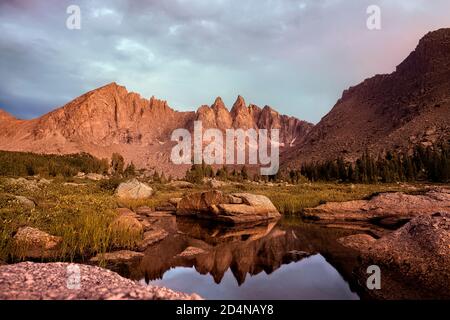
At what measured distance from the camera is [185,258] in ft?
43.9

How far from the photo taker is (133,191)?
36750 millimetres

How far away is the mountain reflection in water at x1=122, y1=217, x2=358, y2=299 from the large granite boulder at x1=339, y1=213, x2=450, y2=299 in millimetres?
924

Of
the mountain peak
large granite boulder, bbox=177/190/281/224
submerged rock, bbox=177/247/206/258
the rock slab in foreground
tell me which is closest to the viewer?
the rock slab in foreground

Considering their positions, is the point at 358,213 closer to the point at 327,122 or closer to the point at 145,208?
the point at 145,208

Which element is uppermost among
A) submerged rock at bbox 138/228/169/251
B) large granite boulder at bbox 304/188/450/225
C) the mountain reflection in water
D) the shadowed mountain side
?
the shadowed mountain side

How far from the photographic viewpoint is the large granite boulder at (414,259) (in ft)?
29.2

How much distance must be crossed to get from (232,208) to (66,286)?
1653 cm

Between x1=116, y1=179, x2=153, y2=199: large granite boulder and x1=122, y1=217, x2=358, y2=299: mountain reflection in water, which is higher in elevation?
x1=116, y1=179, x2=153, y2=199: large granite boulder

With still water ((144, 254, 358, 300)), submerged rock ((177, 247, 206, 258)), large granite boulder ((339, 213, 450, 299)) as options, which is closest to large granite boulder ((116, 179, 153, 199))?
submerged rock ((177, 247, 206, 258))

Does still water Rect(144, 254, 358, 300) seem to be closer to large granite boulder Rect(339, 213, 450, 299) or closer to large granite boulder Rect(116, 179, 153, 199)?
large granite boulder Rect(339, 213, 450, 299)

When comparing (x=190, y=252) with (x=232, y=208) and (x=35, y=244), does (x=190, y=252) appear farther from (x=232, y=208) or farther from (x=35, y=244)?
(x=232, y=208)

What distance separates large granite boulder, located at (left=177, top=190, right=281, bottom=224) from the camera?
23.2m
